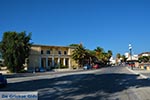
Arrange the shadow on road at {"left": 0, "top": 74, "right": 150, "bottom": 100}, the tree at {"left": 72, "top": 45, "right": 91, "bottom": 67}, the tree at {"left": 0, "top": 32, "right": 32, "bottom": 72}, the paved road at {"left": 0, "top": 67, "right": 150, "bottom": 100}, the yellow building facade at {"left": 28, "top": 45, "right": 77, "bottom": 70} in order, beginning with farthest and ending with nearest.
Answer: the tree at {"left": 72, "top": 45, "right": 91, "bottom": 67} < the yellow building facade at {"left": 28, "top": 45, "right": 77, "bottom": 70} < the tree at {"left": 0, "top": 32, "right": 32, "bottom": 72} < the shadow on road at {"left": 0, "top": 74, "right": 150, "bottom": 100} < the paved road at {"left": 0, "top": 67, "right": 150, "bottom": 100}

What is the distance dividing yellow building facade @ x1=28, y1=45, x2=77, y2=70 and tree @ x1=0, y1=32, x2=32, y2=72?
50.3 ft

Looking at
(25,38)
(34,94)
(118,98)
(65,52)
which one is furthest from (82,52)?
(34,94)

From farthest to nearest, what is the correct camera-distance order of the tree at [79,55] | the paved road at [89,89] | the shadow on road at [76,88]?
1. the tree at [79,55]
2. the shadow on road at [76,88]
3. the paved road at [89,89]

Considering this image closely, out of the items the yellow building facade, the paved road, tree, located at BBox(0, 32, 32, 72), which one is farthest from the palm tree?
the paved road

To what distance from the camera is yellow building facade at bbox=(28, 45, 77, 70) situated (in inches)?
3654

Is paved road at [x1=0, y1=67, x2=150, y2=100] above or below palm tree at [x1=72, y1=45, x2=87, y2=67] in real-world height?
below

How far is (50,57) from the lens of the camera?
99.5m

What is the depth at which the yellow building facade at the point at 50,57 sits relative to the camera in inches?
3654

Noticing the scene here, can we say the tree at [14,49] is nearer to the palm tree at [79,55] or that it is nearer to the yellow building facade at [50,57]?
the yellow building facade at [50,57]

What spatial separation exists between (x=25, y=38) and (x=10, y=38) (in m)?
3.92

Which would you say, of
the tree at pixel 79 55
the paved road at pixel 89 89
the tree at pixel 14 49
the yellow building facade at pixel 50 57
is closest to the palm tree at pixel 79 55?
the tree at pixel 79 55

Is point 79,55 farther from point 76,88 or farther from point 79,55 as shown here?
point 76,88

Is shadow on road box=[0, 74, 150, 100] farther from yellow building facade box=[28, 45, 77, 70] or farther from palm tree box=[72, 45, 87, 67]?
palm tree box=[72, 45, 87, 67]

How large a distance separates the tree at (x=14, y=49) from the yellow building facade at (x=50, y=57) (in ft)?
50.3
